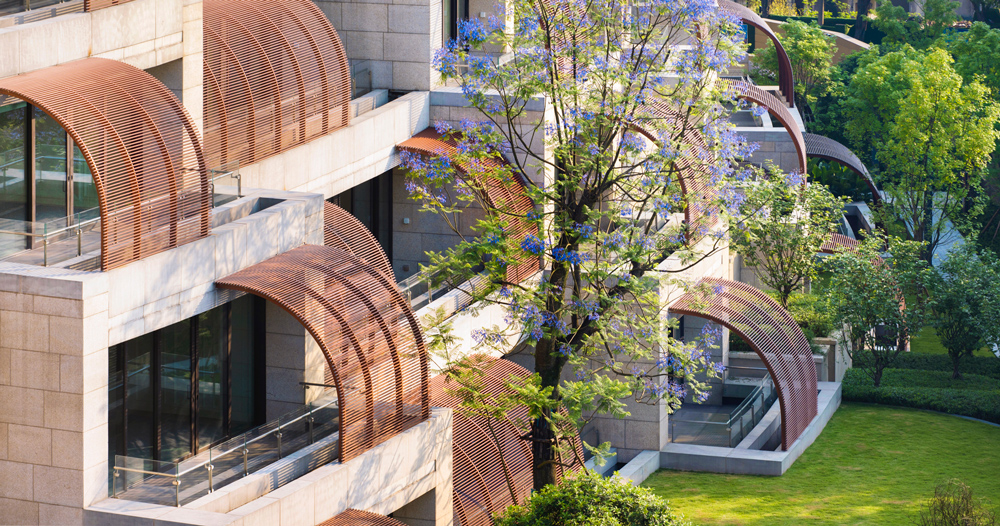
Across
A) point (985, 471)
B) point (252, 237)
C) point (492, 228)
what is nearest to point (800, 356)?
point (985, 471)

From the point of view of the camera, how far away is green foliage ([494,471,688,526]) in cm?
2347

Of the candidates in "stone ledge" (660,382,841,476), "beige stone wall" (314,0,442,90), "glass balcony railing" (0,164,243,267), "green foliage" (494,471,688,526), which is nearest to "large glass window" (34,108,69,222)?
"glass balcony railing" (0,164,243,267)

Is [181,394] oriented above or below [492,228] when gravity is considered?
below

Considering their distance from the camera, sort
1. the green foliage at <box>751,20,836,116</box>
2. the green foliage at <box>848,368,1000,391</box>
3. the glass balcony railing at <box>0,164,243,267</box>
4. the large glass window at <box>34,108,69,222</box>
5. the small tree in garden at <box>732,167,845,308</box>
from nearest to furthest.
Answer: the glass balcony railing at <box>0,164,243,267</box> < the large glass window at <box>34,108,69,222</box> < the small tree in garden at <box>732,167,845,308</box> < the green foliage at <box>848,368,1000,391</box> < the green foliage at <box>751,20,836,116</box>

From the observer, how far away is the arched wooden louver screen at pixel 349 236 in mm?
27281

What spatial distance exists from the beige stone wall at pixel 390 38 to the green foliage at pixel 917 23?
4321 centimetres

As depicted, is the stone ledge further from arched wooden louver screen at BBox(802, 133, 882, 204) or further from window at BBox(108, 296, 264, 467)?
arched wooden louver screen at BBox(802, 133, 882, 204)

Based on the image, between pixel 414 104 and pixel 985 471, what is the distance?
16588mm

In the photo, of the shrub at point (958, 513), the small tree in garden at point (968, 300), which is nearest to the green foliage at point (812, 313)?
the small tree in garden at point (968, 300)

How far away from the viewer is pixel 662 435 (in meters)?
34.7

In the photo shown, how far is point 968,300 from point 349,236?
70.4 feet

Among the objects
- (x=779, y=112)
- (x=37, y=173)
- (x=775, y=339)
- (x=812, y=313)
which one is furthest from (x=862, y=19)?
(x=37, y=173)

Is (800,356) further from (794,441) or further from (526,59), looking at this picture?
(526,59)

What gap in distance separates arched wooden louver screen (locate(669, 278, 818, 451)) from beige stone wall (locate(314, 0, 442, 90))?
869 centimetres
